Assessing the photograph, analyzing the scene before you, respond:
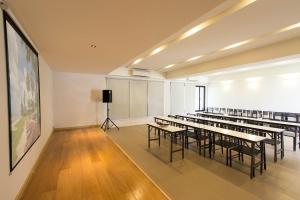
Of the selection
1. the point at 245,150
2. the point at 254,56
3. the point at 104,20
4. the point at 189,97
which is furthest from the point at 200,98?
the point at 104,20

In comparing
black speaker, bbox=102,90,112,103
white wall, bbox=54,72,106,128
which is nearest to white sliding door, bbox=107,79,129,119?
white wall, bbox=54,72,106,128

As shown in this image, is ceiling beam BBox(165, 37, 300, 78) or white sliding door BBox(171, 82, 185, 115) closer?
ceiling beam BBox(165, 37, 300, 78)

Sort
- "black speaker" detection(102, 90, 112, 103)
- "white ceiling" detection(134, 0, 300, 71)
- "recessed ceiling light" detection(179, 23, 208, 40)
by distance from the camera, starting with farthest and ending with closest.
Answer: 1. "black speaker" detection(102, 90, 112, 103)
2. "recessed ceiling light" detection(179, 23, 208, 40)
3. "white ceiling" detection(134, 0, 300, 71)

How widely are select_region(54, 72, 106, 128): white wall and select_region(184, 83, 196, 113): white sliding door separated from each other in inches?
202

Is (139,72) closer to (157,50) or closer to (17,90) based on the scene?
(157,50)

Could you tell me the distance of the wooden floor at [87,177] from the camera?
2.14m

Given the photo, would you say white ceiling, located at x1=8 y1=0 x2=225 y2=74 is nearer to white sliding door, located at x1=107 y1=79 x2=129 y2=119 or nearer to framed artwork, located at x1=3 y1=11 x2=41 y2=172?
framed artwork, located at x1=3 y1=11 x2=41 y2=172

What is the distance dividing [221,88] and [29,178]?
961 centimetres

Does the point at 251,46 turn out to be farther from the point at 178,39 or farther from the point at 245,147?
the point at 245,147

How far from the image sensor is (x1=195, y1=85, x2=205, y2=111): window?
10.4 m

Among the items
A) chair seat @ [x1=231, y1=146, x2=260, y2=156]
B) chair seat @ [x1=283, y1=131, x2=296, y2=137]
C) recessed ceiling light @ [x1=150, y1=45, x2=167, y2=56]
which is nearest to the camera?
chair seat @ [x1=231, y1=146, x2=260, y2=156]

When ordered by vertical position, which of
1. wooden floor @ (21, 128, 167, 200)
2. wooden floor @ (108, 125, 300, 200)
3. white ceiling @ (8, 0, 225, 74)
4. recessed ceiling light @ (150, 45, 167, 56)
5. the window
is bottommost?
wooden floor @ (108, 125, 300, 200)

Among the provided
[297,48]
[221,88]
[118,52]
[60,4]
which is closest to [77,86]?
[118,52]

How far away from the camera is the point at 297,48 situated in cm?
364
